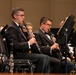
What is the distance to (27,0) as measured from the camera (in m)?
9.77

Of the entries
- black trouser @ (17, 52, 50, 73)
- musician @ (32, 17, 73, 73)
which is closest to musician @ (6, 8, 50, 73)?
black trouser @ (17, 52, 50, 73)

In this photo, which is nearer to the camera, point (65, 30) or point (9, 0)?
point (65, 30)

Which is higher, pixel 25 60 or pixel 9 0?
pixel 9 0

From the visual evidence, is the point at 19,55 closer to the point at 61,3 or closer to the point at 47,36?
the point at 47,36

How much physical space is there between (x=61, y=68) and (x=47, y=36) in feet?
2.18

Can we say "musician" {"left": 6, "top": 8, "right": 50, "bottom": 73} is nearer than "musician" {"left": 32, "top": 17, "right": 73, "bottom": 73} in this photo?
Yes

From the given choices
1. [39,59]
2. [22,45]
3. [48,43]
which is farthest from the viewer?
[48,43]

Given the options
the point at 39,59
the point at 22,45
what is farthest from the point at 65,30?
the point at 22,45

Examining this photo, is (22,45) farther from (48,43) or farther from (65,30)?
(48,43)

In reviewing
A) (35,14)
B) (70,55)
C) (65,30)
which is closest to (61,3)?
(35,14)

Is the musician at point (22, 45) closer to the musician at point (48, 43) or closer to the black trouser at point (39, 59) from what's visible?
the black trouser at point (39, 59)

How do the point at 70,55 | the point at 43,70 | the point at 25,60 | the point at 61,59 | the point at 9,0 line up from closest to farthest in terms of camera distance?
the point at 25,60, the point at 43,70, the point at 61,59, the point at 70,55, the point at 9,0

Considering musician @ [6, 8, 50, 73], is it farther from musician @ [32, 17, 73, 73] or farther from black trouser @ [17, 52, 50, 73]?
musician @ [32, 17, 73, 73]

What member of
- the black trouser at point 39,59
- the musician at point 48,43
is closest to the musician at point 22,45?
the black trouser at point 39,59
